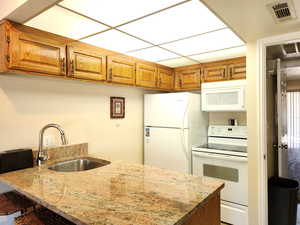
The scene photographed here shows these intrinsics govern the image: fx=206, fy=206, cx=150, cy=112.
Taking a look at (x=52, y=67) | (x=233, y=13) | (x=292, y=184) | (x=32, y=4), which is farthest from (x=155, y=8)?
(x=292, y=184)

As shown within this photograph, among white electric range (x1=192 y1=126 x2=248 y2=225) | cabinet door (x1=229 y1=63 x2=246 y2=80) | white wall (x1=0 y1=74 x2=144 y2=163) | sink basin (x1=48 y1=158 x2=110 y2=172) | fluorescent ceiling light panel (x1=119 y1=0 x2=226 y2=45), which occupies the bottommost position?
white electric range (x1=192 y1=126 x2=248 y2=225)

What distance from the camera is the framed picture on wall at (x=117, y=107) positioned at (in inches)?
111

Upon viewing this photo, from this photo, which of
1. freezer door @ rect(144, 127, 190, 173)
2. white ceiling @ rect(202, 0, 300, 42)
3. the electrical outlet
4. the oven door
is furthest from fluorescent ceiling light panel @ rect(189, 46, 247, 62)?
the electrical outlet

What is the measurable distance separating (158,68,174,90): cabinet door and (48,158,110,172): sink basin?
1545mm

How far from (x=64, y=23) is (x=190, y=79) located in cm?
204

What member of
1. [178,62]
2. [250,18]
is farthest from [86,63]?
[250,18]

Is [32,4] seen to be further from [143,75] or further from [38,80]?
[143,75]

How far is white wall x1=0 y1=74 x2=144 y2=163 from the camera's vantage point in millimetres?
1925

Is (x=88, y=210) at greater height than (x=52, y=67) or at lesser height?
lesser

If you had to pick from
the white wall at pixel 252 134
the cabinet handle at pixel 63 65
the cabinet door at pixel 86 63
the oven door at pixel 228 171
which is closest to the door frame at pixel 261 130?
the white wall at pixel 252 134

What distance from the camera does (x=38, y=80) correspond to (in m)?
2.10

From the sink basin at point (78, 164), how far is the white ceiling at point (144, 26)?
48.7 inches

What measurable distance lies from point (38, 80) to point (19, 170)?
89cm

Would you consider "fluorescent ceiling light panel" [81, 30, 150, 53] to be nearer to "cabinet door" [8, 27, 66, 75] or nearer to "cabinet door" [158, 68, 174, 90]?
"cabinet door" [8, 27, 66, 75]
